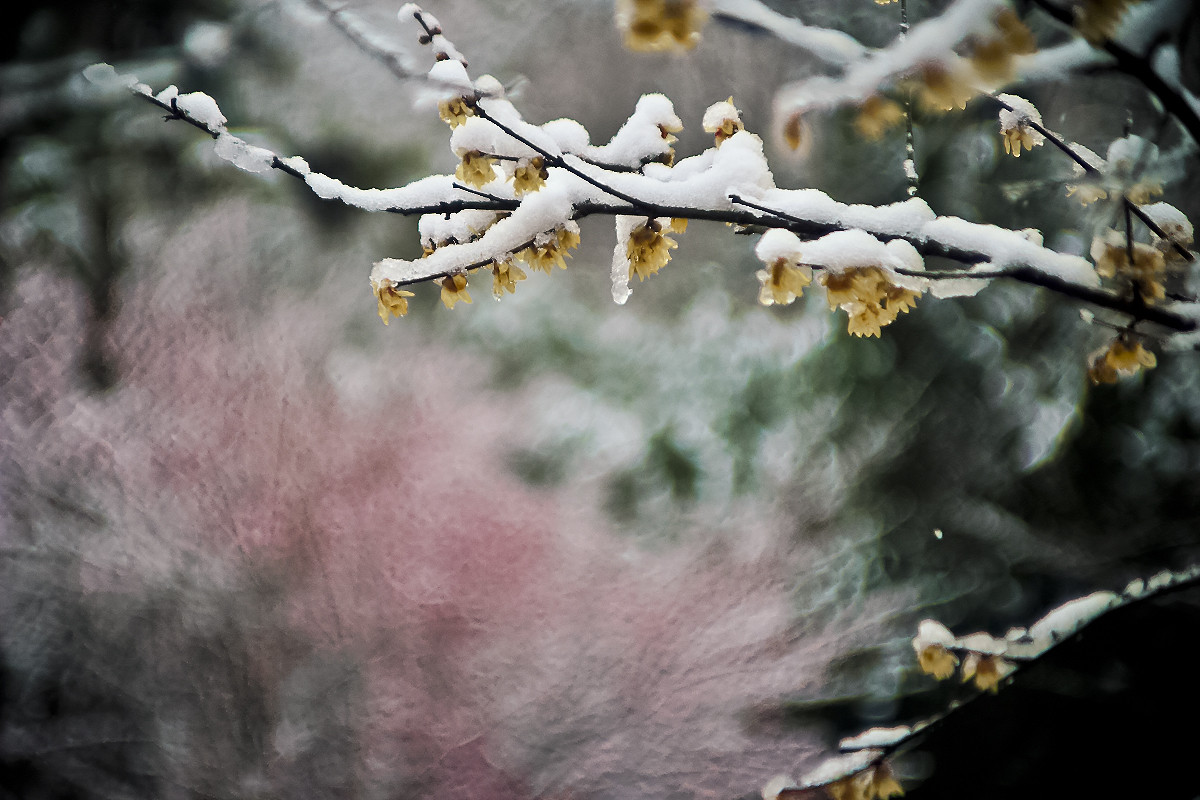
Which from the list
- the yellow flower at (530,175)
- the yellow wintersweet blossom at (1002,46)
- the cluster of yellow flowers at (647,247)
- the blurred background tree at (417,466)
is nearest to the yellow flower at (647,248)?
the cluster of yellow flowers at (647,247)

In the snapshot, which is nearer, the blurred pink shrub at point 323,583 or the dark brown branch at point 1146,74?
the dark brown branch at point 1146,74

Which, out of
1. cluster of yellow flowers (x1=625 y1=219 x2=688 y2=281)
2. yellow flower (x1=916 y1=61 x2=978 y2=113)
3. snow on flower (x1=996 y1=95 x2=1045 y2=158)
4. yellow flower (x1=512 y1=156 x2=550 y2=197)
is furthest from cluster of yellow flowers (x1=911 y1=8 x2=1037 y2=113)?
snow on flower (x1=996 y1=95 x2=1045 y2=158)

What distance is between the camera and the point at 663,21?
0.44 metres

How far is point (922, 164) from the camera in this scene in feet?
7.21

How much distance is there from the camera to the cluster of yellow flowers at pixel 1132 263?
26.1 inches

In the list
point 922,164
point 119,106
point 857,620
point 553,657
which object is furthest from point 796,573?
point 119,106

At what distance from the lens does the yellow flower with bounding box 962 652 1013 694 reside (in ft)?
2.85

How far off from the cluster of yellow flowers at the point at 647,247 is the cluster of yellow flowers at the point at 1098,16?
378 millimetres

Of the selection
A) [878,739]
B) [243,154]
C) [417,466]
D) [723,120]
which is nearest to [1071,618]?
[878,739]

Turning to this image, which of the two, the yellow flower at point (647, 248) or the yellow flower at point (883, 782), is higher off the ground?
the yellow flower at point (647, 248)

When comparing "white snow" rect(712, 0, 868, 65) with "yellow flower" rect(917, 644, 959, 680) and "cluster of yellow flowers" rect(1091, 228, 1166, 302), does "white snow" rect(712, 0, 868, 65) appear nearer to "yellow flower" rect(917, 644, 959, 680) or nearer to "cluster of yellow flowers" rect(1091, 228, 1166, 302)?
"cluster of yellow flowers" rect(1091, 228, 1166, 302)

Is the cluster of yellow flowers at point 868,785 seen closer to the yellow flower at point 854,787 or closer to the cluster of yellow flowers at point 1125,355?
the yellow flower at point 854,787

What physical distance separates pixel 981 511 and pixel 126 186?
4127 millimetres

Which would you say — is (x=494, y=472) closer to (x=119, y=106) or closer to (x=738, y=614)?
(x=738, y=614)
